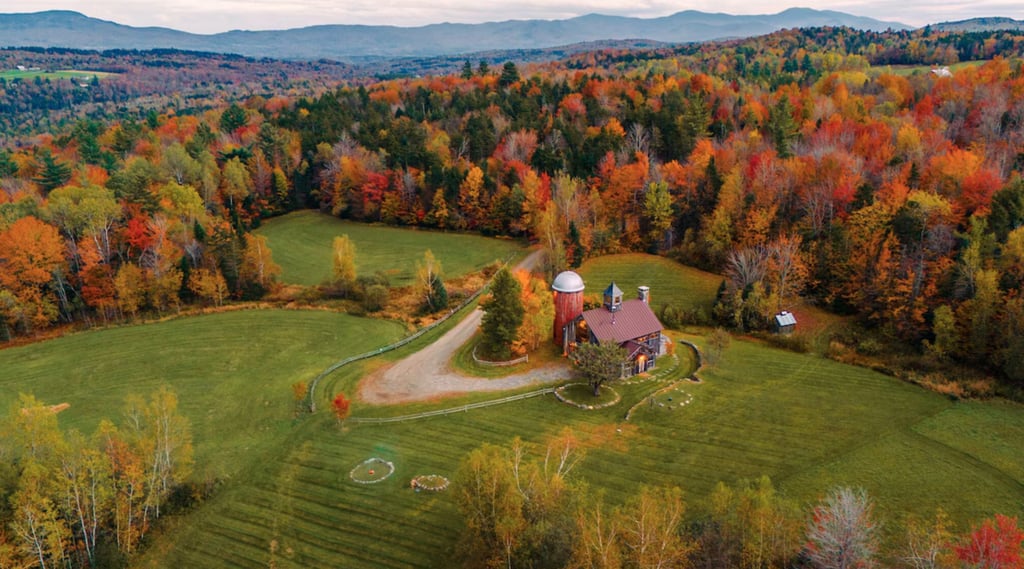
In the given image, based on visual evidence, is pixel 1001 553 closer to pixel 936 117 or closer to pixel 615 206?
pixel 615 206

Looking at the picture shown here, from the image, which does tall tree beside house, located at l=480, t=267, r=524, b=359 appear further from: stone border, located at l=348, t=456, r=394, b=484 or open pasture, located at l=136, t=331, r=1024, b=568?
stone border, located at l=348, t=456, r=394, b=484

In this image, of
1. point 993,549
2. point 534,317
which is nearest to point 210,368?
point 534,317

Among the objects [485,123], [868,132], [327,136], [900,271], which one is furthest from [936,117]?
[327,136]

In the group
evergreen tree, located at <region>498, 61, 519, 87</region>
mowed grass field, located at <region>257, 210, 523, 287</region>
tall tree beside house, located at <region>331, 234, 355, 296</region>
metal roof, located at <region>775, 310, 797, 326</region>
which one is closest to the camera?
metal roof, located at <region>775, 310, 797, 326</region>

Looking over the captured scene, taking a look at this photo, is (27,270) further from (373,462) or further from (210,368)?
(373,462)

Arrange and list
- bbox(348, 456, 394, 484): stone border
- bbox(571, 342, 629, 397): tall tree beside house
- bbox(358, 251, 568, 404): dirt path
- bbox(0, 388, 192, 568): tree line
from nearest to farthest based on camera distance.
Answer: bbox(0, 388, 192, 568): tree line
bbox(348, 456, 394, 484): stone border
bbox(571, 342, 629, 397): tall tree beside house
bbox(358, 251, 568, 404): dirt path

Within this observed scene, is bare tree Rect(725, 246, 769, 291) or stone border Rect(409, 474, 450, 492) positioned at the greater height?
bare tree Rect(725, 246, 769, 291)

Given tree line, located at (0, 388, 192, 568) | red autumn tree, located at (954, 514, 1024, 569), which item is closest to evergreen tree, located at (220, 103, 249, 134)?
tree line, located at (0, 388, 192, 568)
